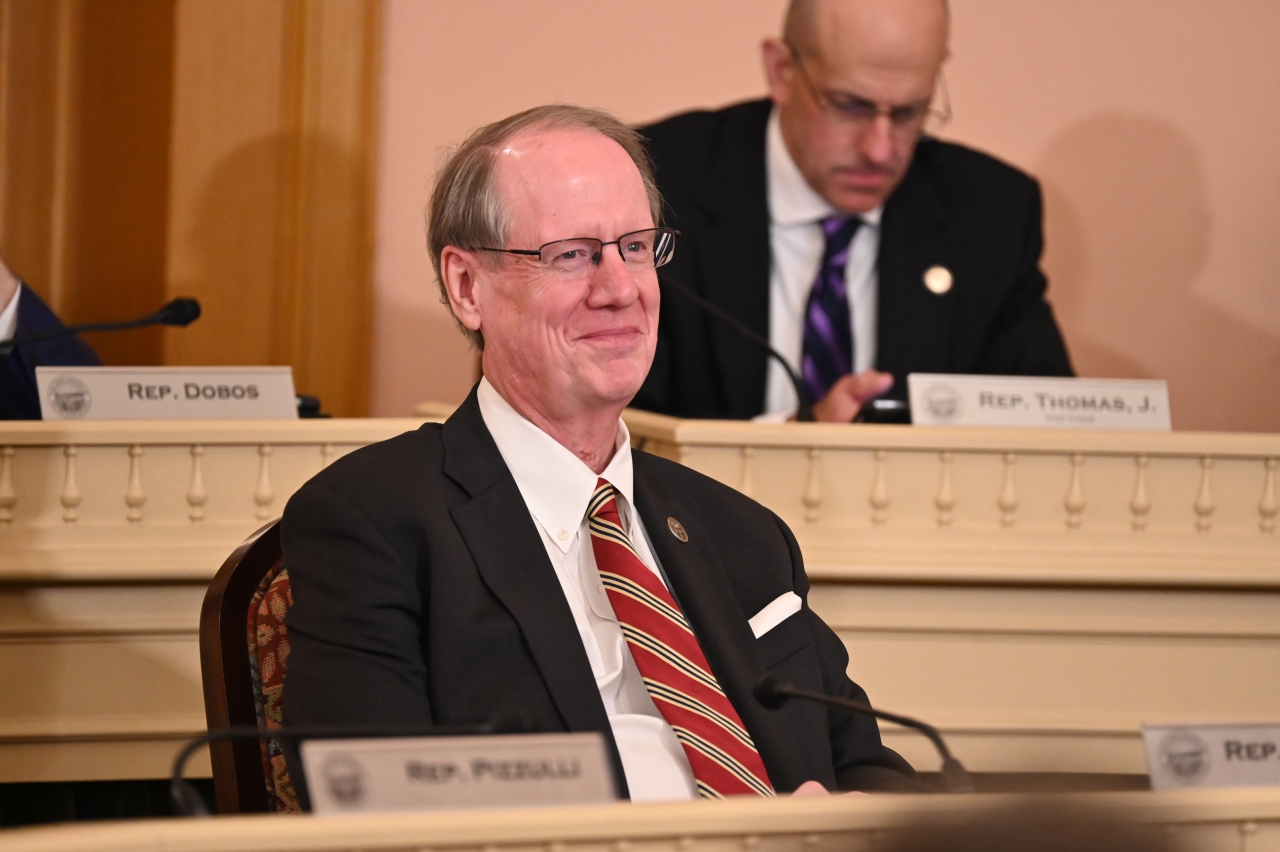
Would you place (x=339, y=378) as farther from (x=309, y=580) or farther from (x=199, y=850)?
(x=199, y=850)

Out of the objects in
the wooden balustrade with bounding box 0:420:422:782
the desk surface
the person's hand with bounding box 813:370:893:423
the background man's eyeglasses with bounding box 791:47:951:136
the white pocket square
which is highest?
the background man's eyeglasses with bounding box 791:47:951:136

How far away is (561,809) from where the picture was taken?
860mm

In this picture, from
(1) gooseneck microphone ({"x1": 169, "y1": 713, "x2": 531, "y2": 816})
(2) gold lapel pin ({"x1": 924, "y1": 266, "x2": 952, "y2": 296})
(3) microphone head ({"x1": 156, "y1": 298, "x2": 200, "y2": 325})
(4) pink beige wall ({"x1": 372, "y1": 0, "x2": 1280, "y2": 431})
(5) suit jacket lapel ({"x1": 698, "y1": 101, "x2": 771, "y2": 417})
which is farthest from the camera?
(4) pink beige wall ({"x1": 372, "y1": 0, "x2": 1280, "y2": 431})

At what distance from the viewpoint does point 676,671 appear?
4.70ft

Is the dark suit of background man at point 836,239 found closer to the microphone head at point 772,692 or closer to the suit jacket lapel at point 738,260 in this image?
the suit jacket lapel at point 738,260

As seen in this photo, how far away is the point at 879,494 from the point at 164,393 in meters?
1.11

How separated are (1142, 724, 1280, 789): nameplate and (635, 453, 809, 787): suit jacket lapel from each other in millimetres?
458

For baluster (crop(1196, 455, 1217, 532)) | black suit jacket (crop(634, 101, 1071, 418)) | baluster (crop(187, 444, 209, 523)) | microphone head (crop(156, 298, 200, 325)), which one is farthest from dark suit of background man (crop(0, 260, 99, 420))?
baluster (crop(1196, 455, 1217, 532))

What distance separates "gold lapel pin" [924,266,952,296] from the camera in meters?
3.18

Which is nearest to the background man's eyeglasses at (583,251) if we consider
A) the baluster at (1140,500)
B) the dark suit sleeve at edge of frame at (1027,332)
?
the baluster at (1140,500)

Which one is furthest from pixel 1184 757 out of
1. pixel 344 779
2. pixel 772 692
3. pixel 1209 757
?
pixel 344 779

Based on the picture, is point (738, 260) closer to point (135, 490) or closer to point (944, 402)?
point (944, 402)

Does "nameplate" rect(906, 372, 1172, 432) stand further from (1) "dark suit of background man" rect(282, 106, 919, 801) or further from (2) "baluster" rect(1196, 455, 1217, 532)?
(1) "dark suit of background man" rect(282, 106, 919, 801)

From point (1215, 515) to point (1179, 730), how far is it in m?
1.25
